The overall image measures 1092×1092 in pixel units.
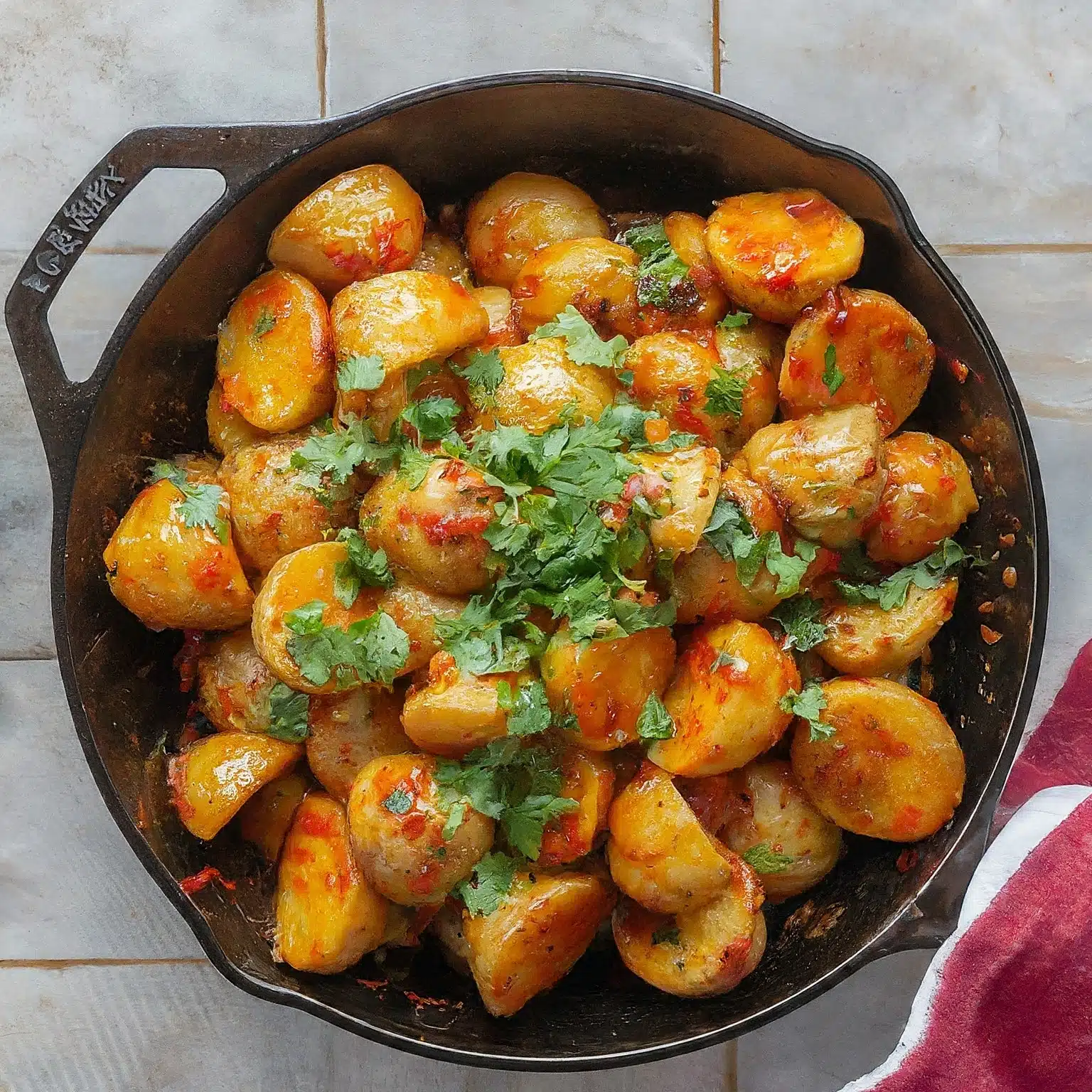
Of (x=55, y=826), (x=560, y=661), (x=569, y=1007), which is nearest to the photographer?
(x=560, y=661)

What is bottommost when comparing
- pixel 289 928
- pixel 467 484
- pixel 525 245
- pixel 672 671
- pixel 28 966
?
pixel 28 966

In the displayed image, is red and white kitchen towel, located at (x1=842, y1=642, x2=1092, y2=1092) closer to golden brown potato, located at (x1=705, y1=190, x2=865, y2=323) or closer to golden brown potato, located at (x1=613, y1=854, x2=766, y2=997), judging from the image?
golden brown potato, located at (x1=613, y1=854, x2=766, y2=997)

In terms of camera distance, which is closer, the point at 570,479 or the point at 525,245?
the point at 570,479

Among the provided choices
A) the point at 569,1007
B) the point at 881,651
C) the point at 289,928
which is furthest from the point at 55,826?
the point at 881,651

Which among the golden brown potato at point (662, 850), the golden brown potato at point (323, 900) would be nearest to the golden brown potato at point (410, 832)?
the golden brown potato at point (323, 900)

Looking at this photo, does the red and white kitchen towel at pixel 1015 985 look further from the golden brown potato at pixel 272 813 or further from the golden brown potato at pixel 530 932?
the golden brown potato at pixel 272 813

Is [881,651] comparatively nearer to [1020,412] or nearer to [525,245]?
[1020,412]

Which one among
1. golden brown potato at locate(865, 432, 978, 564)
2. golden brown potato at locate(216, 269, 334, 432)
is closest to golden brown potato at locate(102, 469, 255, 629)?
golden brown potato at locate(216, 269, 334, 432)
